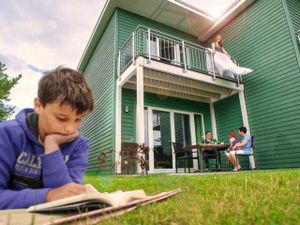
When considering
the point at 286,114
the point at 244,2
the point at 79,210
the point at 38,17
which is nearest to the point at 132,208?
the point at 79,210

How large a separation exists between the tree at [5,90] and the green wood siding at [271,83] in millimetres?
14350

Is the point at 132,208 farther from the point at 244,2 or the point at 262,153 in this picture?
the point at 244,2

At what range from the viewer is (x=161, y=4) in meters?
8.12

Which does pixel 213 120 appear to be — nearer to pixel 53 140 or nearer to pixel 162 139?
pixel 162 139

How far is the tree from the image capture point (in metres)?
14.5

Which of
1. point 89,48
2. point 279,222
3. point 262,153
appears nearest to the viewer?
point 279,222

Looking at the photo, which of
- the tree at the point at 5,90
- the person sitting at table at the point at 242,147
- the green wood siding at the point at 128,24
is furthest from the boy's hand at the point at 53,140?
the tree at the point at 5,90

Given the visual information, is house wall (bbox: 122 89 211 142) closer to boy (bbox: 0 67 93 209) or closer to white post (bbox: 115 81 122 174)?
white post (bbox: 115 81 122 174)

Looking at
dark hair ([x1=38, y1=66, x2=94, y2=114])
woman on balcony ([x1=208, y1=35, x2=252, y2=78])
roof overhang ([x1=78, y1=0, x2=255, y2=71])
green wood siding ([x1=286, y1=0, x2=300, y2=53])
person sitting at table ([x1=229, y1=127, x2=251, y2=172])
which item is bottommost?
dark hair ([x1=38, y1=66, x2=94, y2=114])

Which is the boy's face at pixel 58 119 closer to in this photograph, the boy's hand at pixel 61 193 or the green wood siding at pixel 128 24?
the boy's hand at pixel 61 193

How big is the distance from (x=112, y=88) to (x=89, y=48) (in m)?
4.38

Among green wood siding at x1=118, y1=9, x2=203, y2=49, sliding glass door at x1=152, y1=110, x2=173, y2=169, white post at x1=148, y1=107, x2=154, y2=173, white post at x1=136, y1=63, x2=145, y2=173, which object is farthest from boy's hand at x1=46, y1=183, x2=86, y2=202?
green wood siding at x1=118, y1=9, x2=203, y2=49

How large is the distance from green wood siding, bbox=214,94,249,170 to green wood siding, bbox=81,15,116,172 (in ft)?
13.6

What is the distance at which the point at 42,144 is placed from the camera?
1.19m
